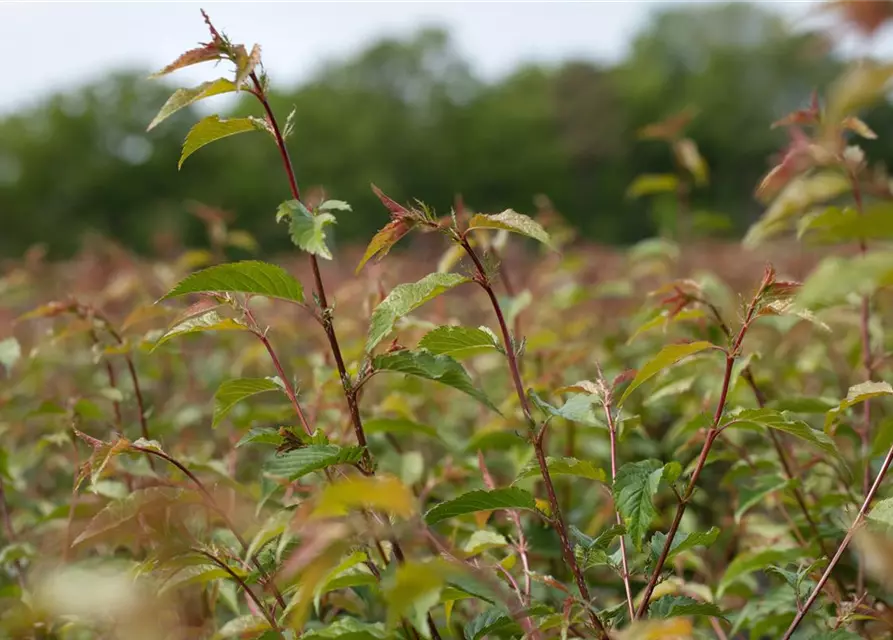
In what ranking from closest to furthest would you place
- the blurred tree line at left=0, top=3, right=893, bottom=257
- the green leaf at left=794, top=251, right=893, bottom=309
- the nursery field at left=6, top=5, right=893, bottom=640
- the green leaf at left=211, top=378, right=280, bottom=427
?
the green leaf at left=794, top=251, right=893, bottom=309
the nursery field at left=6, top=5, right=893, bottom=640
the green leaf at left=211, top=378, right=280, bottom=427
the blurred tree line at left=0, top=3, right=893, bottom=257

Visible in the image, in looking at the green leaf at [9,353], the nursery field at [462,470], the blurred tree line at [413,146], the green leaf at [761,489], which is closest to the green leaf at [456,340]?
the nursery field at [462,470]

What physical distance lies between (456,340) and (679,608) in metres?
0.46

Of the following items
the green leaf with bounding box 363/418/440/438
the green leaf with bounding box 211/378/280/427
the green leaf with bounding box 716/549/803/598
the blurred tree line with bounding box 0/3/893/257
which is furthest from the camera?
the blurred tree line with bounding box 0/3/893/257

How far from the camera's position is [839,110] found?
635mm

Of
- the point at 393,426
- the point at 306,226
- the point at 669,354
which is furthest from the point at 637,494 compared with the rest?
the point at 393,426

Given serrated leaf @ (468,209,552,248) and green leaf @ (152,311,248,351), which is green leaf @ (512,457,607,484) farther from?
green leaf @ (152,311,248,351)

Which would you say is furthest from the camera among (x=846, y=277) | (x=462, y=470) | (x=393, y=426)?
(x=462, y=470)

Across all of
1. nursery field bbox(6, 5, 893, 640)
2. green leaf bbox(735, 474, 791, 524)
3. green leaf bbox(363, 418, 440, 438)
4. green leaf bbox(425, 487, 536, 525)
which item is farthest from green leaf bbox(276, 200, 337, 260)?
green leaf bbox(735, 474, 791, 524)

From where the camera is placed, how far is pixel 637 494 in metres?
1.05

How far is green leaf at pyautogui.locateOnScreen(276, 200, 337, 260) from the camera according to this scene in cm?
91

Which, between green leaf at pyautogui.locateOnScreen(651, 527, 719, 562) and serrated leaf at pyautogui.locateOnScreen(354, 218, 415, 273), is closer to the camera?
serrated leaf at pyautogui.locateOnScreen(354, 218, 415, 273)

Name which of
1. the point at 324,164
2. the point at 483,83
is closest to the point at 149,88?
the point at 324,164

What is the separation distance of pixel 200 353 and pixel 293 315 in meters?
0.56

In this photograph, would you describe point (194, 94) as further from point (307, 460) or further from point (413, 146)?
point (413, 146)
